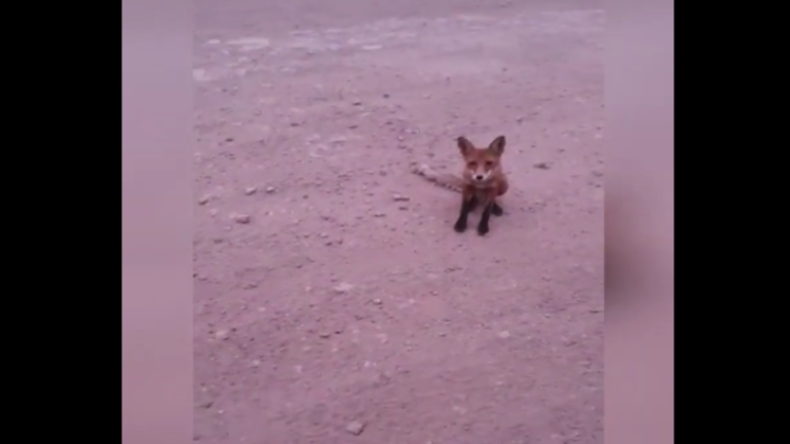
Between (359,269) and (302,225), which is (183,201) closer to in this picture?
(302,225)

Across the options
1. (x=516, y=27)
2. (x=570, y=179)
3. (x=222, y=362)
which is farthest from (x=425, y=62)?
(x=222, y=362)

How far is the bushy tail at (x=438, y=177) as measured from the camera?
1.67 m

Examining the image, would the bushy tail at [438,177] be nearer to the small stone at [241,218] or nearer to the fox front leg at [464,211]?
the fox front leg at [464,211]

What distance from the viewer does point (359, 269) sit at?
166 centimetres

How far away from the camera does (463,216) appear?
166 centimetres

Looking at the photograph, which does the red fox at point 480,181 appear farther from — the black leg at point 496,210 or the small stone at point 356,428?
the small stone at point 356,428

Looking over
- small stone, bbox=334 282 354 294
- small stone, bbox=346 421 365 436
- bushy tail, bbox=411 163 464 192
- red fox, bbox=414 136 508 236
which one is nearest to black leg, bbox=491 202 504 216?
red fox, bbox=414 136 508 236

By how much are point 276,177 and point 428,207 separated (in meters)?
0.41

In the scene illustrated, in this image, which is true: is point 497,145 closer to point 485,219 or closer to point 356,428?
point 485,219

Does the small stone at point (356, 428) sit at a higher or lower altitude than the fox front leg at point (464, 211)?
lower

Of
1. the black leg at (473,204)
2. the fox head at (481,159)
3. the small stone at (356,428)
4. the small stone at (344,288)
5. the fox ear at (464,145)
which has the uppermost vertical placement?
the fox ear at (464,145)

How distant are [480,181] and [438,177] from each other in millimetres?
116

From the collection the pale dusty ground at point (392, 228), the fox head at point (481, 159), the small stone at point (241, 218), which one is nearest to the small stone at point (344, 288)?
the pale dusty ground at point (392, 228)

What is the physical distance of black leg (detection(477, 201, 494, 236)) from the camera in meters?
1.65
